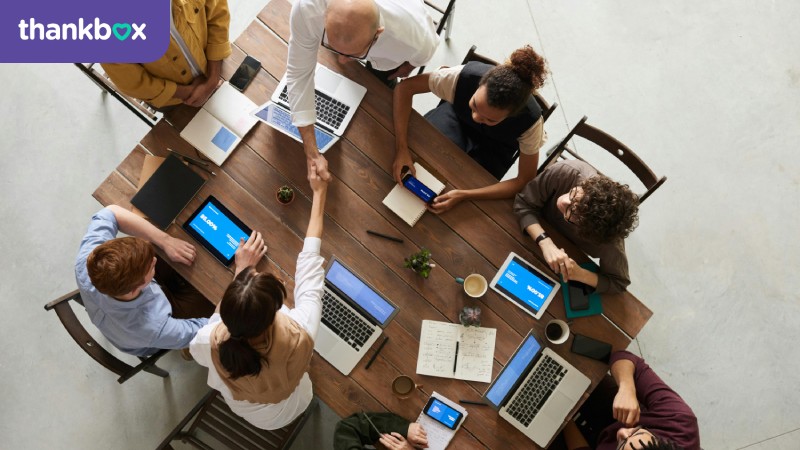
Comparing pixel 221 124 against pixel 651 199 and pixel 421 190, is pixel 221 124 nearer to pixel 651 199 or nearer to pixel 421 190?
pixel 421 190

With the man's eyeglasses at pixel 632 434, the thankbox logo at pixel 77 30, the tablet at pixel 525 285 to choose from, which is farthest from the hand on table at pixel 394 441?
the thankbox logo at pixel 77 30

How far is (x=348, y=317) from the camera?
224 cm

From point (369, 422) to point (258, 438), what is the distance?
578 mm

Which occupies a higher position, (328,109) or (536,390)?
(328,109)

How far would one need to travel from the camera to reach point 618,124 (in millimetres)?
3504

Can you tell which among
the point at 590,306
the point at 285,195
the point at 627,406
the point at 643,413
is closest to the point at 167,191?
the point at 285,195

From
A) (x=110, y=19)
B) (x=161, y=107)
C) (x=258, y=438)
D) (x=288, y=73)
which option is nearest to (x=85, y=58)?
(x=110, y=19)

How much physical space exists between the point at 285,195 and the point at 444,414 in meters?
1.12

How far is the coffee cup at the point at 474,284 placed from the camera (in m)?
2.29

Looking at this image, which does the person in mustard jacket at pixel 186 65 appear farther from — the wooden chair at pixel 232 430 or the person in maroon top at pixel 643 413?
the person in maroon top at pixel 643 413

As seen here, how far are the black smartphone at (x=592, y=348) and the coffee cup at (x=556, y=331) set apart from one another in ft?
0.20

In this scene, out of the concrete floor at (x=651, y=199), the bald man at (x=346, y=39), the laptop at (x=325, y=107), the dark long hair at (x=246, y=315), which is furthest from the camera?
the concrete floor at (x=651, y=199)

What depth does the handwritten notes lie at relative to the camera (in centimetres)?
225

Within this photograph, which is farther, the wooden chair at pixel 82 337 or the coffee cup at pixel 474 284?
the coffee cup at pixel 474 284
